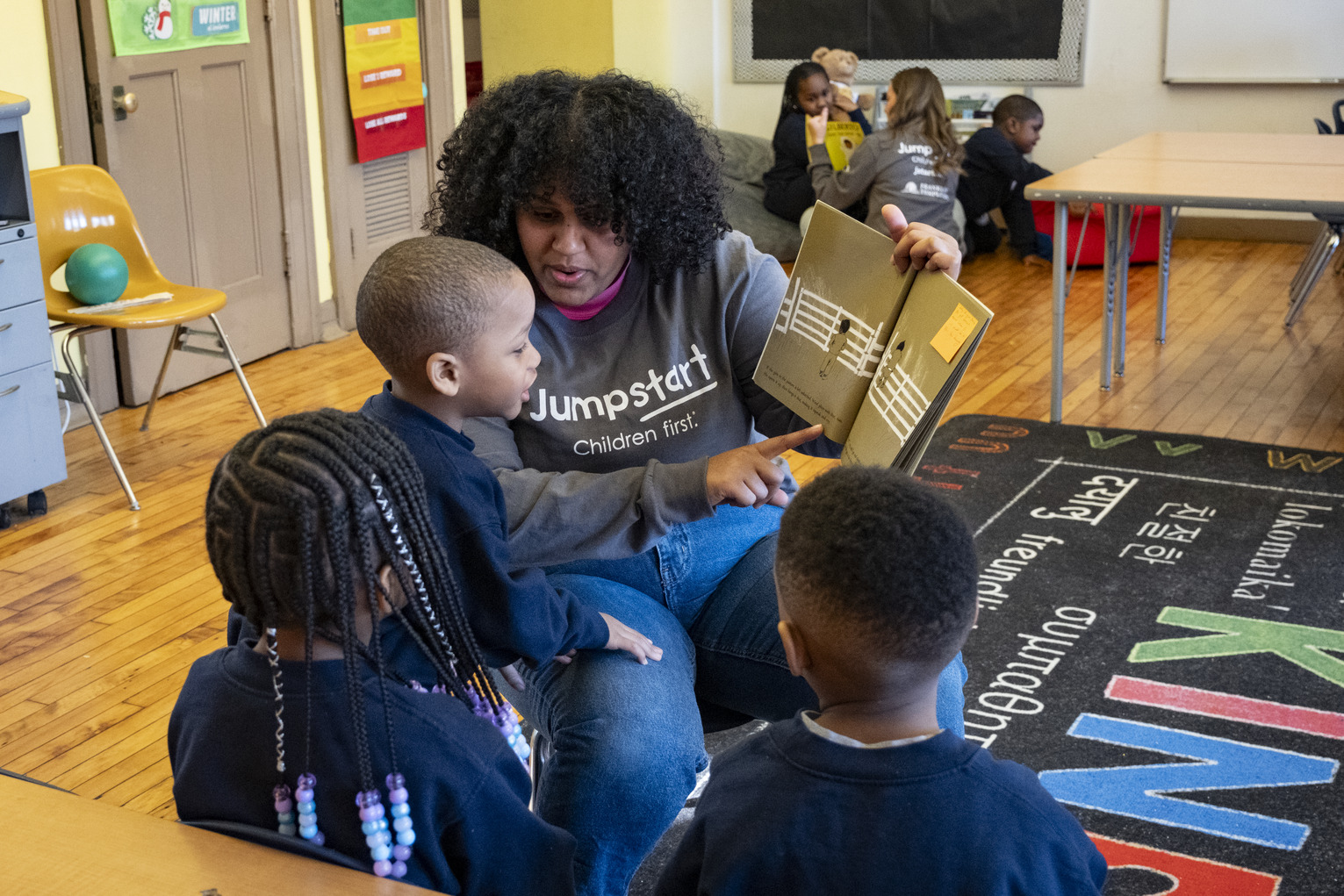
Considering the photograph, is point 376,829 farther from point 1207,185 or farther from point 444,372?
point 1207,185

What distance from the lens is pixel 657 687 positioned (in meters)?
1.44

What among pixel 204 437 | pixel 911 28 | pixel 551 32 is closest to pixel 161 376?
pixel 204 437

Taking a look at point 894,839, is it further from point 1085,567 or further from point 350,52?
point 350,52

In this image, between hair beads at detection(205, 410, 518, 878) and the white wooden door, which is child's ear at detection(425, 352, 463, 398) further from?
the white wooden door

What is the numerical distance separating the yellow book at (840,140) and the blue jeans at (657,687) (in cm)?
468

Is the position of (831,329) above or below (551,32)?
below

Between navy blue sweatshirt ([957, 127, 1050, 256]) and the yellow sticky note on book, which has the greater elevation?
the yellow sticky note on book

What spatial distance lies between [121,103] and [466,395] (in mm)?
3331

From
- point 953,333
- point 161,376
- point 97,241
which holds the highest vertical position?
point 953,333

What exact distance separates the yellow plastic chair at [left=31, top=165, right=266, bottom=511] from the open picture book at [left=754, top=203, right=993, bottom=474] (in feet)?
8.01

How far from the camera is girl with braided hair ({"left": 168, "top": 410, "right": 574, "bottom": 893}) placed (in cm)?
102

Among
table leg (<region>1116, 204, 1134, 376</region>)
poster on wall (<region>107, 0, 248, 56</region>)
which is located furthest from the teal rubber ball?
table leg (<region>1116, 204, 1134, 376</region>)

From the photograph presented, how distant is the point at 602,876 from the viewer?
1.39 metres

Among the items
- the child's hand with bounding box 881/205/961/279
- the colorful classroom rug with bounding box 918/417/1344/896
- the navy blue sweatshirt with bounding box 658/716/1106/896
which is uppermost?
the child's hand with bounding box 881/205/961/279
